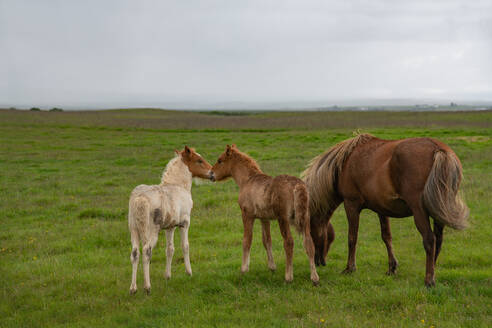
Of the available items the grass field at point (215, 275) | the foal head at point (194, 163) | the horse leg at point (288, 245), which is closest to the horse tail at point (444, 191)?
the grass field at point (215, 275)

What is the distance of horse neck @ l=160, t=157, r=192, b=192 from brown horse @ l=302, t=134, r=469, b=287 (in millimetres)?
2060

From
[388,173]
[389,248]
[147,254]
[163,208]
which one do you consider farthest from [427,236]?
[147,254]

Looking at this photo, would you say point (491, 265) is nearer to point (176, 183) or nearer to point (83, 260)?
point (176, 183)

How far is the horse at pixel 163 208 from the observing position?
6.19 meters

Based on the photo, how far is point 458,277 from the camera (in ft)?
21.1

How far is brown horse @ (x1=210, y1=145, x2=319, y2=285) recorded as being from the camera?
6.22 meters

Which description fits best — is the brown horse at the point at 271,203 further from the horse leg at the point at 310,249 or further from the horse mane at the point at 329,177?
the horse mane at the point at 329,177

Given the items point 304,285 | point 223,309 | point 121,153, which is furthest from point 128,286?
point 121,153

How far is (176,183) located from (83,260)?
2403 mm

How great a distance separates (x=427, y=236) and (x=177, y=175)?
408 cm

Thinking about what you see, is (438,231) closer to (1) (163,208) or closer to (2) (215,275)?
(2) (215,275)

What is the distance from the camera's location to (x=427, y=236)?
5898mm

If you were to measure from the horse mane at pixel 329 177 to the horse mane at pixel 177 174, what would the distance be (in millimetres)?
2144

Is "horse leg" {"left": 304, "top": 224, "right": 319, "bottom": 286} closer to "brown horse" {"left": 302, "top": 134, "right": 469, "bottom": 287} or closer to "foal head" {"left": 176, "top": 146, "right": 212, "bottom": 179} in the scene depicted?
"brown horse" {"left": 302, "top": 134, "right": 469, "bottom": 287}
